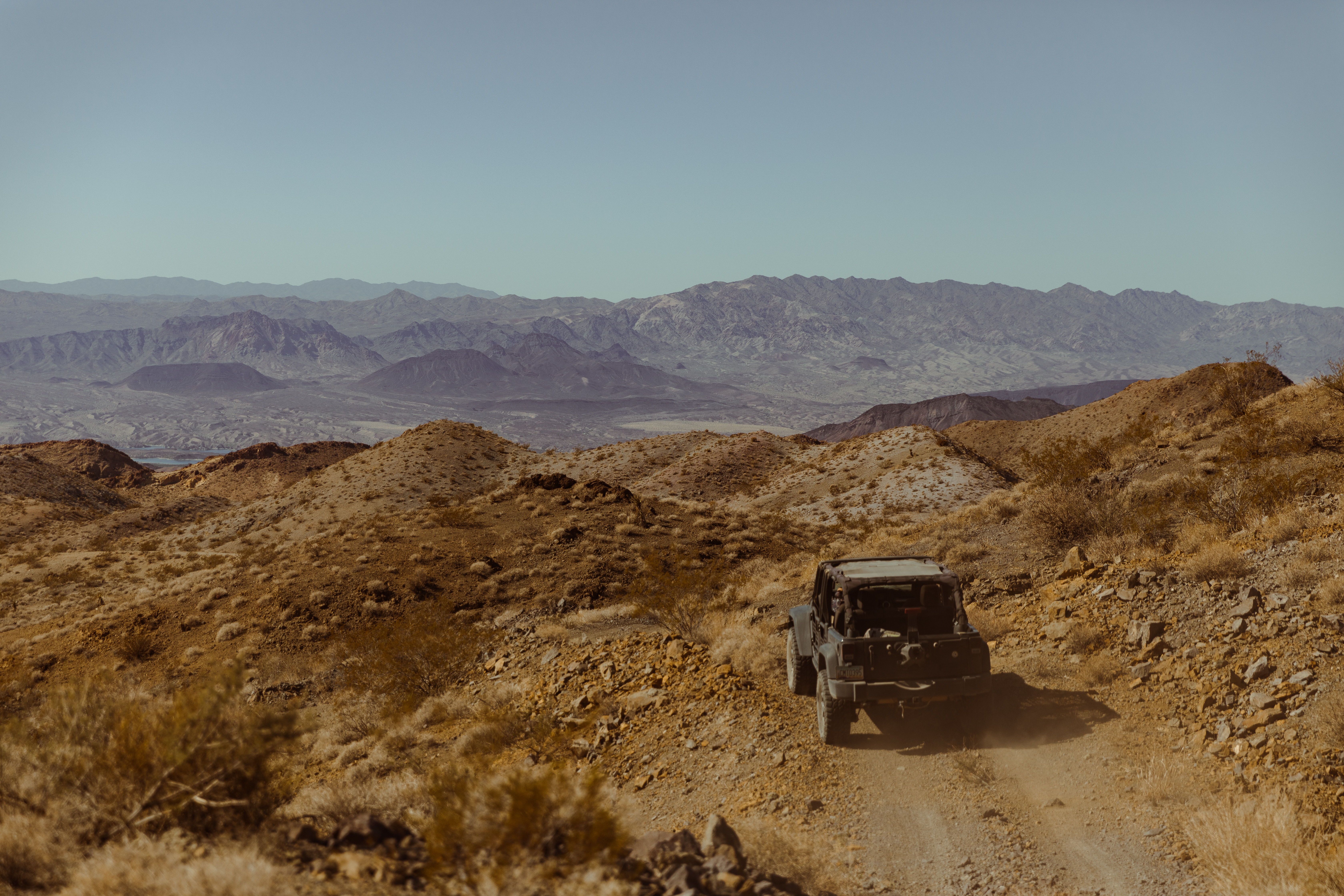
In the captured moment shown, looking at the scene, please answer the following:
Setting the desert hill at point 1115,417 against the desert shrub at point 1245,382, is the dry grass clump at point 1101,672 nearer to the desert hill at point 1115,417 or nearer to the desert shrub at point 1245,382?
the desert shrub at point 1245,382

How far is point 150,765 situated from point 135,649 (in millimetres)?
17470

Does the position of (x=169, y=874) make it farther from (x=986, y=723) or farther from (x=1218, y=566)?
(x=1218, y=566)

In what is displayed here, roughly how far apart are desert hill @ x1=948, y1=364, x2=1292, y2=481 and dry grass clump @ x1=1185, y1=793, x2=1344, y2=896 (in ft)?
165

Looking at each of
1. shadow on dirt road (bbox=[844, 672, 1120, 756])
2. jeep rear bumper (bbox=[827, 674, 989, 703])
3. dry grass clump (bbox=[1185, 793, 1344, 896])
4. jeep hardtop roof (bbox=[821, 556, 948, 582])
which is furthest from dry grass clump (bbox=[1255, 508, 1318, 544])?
jeep rear bumper (bbox=[827, 674, 989, 703])

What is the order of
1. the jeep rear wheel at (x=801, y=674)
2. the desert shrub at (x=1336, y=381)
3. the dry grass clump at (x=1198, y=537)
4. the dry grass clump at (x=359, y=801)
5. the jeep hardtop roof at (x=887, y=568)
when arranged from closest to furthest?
the dry grass clump at (x=359, y=801), the jeep hardtop roof at (x=887, y=568), the jeep rear wheel at (x=801, y=674), the dry grass clump at (x=1198, y=537), the desert shrub at (x=1336, y=381)

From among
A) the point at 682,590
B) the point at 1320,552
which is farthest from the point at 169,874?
the point at 682,590

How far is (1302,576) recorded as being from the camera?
424 inches

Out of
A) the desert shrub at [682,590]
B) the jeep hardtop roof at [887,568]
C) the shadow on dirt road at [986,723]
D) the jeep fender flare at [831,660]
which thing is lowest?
the desert shrub at [682,590]

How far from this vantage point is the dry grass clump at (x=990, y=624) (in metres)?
13.0

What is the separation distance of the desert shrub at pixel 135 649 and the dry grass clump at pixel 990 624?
19988 mm

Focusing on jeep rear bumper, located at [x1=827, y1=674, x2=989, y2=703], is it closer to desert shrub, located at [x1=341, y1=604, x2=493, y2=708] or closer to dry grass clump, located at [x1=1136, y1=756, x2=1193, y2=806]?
dry grass clump, located at [x1=1136, y1=756, x2=1193, y2=806]

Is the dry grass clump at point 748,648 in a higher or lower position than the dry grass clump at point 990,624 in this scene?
lower

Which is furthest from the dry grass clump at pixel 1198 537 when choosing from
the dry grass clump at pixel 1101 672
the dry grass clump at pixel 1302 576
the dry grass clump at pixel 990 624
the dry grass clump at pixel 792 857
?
the dry grass clump at pixel 792 857

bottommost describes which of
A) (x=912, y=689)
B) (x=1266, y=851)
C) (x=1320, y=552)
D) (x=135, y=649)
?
(x=135, y=649)
